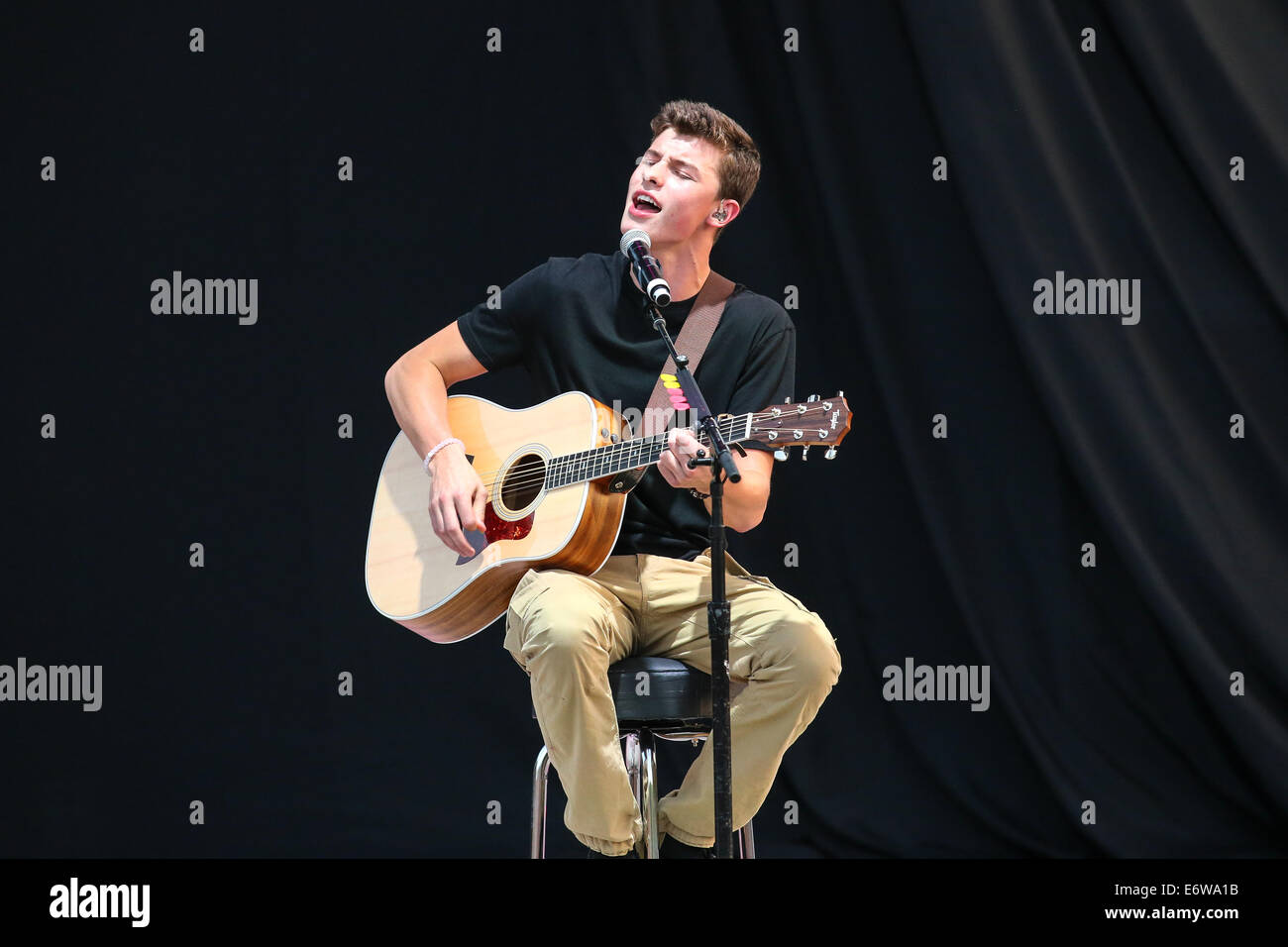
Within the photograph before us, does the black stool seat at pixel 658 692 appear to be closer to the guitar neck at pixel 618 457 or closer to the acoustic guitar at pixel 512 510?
the acoustic guitar at pixel 512 510

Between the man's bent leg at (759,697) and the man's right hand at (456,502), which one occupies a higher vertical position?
the man's right hand at (456,502)

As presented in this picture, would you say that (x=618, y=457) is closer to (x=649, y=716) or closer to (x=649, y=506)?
(x=649, y=506)

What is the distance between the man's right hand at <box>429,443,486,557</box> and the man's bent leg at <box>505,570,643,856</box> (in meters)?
0.26

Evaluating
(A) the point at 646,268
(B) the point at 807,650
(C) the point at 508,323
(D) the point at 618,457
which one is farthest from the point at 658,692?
(C) the point at 508,323

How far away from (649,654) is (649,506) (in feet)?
1.07

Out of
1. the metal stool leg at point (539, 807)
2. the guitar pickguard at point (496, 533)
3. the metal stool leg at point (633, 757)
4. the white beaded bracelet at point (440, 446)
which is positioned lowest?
the metal stool leg at point (539, 807)

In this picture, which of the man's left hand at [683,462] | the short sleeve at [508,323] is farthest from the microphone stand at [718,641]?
the short sleeve at [508,323]

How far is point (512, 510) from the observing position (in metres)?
2.75

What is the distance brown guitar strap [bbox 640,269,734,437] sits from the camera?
2.75m

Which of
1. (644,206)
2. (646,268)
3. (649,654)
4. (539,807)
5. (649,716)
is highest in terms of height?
(644,206)

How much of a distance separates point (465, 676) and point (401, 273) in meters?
1.22

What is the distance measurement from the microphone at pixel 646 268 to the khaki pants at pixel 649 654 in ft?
2.03

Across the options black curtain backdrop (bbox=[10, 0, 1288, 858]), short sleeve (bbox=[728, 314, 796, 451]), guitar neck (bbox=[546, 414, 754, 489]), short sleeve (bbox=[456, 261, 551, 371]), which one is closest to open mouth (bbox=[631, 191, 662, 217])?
short sleeve (bbox=[456, 261, 551, 371])

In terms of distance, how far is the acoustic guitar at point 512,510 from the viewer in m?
2.62
